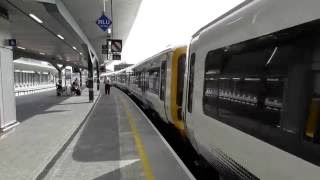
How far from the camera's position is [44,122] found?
11352mm

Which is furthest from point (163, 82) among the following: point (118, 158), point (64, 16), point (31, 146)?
point (64, 16)

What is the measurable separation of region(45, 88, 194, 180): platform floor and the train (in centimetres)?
99

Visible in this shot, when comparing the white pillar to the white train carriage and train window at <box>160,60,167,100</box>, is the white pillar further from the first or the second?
the white train carriage

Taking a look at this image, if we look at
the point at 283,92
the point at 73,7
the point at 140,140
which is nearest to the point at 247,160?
the point at 283,92

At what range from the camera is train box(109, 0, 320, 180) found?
2.28m

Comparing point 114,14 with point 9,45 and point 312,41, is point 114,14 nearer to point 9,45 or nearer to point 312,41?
point 9,45

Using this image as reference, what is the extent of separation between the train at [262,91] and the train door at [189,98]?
0.63 meters

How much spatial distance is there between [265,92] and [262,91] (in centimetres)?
6

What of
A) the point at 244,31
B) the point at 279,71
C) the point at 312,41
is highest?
the point at 244,31

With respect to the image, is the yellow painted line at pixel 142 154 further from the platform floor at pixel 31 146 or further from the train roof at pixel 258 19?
the train roof at pixel 258 19

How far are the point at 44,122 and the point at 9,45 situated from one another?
3260 millimetres

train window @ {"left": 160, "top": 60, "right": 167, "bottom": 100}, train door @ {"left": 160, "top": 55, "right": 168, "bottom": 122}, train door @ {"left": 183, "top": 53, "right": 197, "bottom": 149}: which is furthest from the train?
train window @ {"left": 160, "top": 60, "right": 167, "bottom": 100}

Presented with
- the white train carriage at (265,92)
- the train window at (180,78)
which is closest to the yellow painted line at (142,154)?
the white train carriage at (265,92)

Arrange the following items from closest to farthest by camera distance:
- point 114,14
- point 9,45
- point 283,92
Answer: point 283,92, point 9,45, point 114,14
